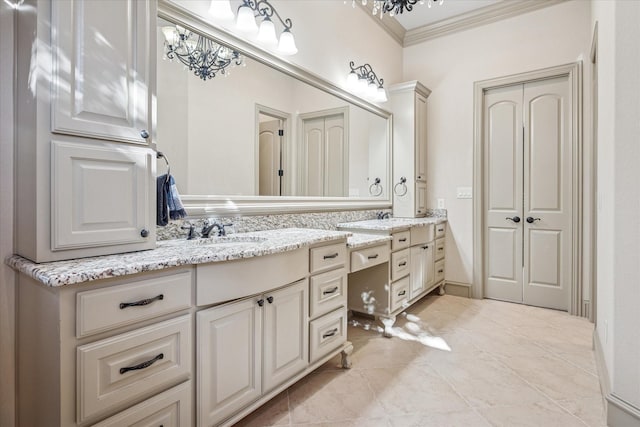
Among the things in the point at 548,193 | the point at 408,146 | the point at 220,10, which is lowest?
the point at 548,193

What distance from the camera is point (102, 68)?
128cm

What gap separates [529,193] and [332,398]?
298cm

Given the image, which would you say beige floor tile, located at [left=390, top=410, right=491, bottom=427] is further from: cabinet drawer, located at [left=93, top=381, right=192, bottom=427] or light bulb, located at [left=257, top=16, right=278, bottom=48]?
light bulb, located at [left=257, top=16, right=278, bottom=48]

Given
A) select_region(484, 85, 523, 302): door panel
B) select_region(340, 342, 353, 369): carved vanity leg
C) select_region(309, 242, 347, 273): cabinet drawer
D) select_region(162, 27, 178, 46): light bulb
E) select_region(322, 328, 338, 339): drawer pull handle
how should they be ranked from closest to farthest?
1. select_region(162, 27, 178, 46): light bulb
2. select_region(309, 242, 347, 273): cabinet drawer
3. select_region(322, 328, 338, 339): drawer pull handle
4. select_region(340, 342, 353, 369): carved vanity leg
5. select_region(484, 85, 523, 302): door panel

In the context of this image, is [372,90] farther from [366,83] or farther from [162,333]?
[162,333]

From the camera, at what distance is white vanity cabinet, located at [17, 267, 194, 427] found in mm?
1030

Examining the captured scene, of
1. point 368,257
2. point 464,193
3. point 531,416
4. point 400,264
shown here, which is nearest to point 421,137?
point 464,193

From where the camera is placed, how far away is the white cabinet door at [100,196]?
1.19 meters

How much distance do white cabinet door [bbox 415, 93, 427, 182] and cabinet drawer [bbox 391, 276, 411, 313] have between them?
1316 millimetres

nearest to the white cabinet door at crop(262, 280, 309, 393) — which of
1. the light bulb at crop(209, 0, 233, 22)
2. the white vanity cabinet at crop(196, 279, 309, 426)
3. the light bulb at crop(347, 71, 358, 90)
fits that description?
the white vanity cabinet at crop(196, 279, 309, 426)

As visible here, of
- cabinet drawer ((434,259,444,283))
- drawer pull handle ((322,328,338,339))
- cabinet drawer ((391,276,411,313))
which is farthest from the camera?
cabinet drawer ((434,259,444,283))

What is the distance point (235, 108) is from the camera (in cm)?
219

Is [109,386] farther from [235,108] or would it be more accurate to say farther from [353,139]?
[353,139]

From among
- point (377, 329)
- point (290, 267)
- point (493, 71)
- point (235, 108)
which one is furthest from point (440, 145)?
point (290, 267)
